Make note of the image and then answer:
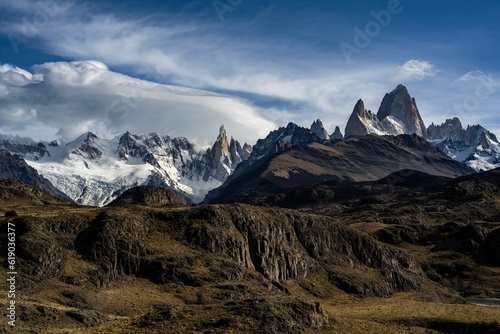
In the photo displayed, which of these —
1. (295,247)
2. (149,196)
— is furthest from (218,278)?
(149,196)

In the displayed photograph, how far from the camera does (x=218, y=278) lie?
90.2 meters

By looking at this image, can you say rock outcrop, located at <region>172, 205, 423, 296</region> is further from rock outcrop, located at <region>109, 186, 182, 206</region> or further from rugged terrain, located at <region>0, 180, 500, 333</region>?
rock outcrop, located at <region>109, 186, 182, 206</region>

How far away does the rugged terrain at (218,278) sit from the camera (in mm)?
62094

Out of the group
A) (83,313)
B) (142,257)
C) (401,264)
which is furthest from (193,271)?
(401,264)

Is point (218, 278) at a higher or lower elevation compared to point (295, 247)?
lower

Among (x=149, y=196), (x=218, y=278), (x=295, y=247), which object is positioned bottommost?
(x=218, y=278)

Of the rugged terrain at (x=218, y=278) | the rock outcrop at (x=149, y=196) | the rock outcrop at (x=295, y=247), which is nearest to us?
the rugged terrain at (x=218, y=278)

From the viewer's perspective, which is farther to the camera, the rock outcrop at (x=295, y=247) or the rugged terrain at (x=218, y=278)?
the rock outcrop at (x=295, y=247)

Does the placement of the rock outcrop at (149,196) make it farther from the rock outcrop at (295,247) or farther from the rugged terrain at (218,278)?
the rock outcrop at (295,247)

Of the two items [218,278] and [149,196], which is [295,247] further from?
[149,196]

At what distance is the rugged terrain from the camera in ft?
204

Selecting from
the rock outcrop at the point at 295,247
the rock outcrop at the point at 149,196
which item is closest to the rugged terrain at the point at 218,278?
the rock outcrop at the point at 295,247

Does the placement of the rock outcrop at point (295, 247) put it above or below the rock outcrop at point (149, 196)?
below

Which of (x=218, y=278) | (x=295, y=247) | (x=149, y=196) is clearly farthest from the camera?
(x=149, y=196)
